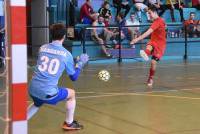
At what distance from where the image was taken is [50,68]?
691cm

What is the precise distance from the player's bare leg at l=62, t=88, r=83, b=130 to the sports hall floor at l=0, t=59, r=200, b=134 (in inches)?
5.0

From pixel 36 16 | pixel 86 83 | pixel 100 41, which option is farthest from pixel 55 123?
pixel 36 16

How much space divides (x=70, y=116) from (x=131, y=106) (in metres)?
2.24

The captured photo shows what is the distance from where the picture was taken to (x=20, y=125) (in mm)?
4156

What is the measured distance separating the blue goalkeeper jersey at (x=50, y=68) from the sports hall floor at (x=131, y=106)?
827 mm

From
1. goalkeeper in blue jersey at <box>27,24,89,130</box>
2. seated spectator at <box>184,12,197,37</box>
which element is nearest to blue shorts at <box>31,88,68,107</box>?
goalkeeper in blue jersey at <box>27,24,89,130</box>

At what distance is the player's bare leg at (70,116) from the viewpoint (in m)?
7.33

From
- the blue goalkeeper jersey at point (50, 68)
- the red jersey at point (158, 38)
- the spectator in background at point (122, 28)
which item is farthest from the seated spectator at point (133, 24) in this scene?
the blue goalkeeper jersey at point (50, 68)

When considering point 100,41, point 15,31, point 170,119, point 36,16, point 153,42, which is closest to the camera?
point 15,31

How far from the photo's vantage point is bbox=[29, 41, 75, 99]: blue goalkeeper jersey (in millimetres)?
6879

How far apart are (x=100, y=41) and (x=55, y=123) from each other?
11022 millimetres

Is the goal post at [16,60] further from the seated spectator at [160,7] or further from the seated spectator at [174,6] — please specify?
the seated spectator at [174,6]

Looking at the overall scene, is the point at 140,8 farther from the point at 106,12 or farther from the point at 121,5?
the point at 106,12

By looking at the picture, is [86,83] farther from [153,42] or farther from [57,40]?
[57,40]
